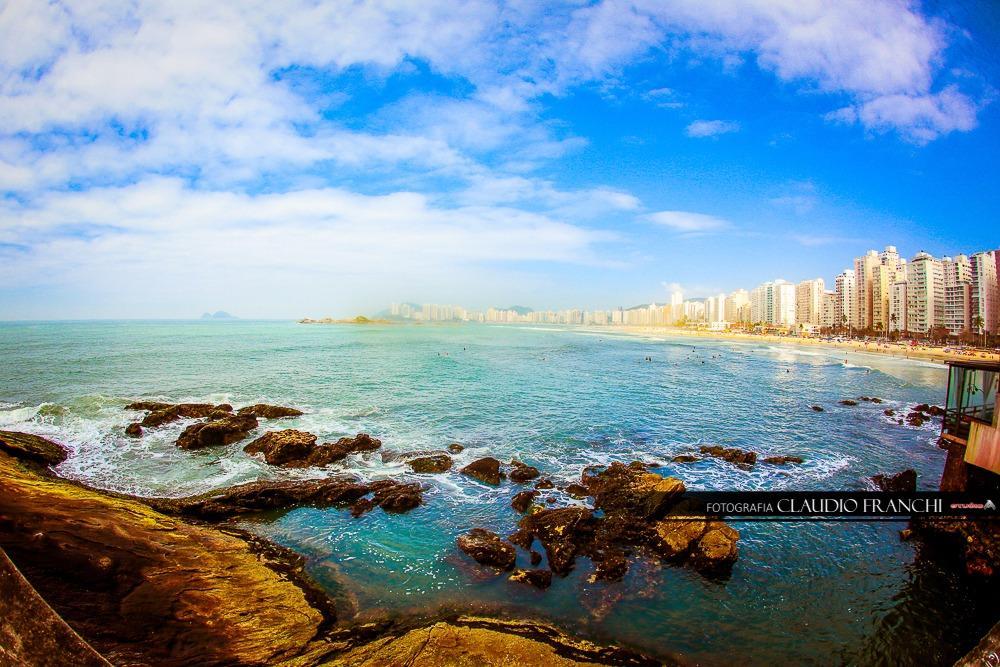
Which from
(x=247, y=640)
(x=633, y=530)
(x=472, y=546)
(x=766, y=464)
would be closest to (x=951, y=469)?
(x=766, y=464)

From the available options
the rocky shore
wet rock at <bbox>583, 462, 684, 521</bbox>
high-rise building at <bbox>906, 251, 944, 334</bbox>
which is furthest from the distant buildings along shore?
the rocky shore

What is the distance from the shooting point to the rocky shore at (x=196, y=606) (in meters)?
6.64

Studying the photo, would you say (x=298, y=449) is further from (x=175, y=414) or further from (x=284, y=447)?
(x=175, y=414)

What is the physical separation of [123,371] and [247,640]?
48.7 m

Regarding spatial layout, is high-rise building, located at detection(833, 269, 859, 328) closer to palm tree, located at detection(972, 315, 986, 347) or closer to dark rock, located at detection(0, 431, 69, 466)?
palm tree, located at detection(972, 315, 986, 347)

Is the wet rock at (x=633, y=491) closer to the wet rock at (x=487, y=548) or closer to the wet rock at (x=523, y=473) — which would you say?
the wet rock at (x=523, y=473)

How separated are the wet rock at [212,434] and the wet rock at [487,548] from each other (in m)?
15.1

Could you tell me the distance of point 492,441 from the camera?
21344 mm

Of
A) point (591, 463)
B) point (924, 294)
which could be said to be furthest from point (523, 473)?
point (924, 294)

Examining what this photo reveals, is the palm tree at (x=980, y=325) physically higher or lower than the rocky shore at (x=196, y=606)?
higher

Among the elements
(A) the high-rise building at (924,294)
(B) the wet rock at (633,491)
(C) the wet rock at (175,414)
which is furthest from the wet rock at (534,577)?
(A) the high-rise building at (924,294)

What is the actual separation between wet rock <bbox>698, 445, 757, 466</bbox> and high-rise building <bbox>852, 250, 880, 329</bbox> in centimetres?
14760

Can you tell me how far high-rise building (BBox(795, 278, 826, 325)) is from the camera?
161875 mm

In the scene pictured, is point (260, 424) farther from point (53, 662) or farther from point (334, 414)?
point (53, 662)
